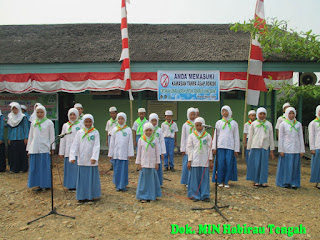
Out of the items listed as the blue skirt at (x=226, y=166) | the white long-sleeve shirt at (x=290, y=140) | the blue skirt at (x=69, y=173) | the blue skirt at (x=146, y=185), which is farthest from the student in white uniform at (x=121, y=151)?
the white long-sleeve shirt at (x=290, y=140)

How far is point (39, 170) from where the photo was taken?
227 inches

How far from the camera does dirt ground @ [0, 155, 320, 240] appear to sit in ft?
12.9

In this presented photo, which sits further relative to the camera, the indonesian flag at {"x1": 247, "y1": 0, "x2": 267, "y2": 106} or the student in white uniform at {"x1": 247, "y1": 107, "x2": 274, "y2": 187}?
the indonesian flag at {"x1": 247, "y1": 0, "x2": 267, "y2": 106}

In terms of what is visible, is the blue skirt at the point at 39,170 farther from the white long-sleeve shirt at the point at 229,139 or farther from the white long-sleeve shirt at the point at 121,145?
the white long-sleeve shirt at the point at 229,139

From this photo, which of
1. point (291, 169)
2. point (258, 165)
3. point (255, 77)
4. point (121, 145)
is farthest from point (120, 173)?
point (255, 77)

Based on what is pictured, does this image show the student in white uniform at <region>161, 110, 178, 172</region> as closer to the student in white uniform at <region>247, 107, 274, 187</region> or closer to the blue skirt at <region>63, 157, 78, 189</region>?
the student in white uniform at <region>247, 107, 274, 187</region>

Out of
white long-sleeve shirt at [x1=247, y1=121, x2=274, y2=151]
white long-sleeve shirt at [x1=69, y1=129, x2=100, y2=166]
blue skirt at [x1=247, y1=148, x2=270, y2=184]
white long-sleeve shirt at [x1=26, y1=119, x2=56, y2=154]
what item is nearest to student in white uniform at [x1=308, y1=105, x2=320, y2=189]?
white long-sleeve shirt at [x1=247, y1=121, x2=274, y2=151]

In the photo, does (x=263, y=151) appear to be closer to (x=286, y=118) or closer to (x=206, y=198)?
(x=286, y=118)

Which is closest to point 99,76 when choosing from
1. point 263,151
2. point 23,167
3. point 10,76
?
point 10,76

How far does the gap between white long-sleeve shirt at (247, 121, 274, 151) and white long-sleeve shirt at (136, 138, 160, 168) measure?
2.32m

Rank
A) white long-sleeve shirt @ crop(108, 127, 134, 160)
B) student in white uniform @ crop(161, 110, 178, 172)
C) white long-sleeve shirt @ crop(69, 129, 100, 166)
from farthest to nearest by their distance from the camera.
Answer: student in white uniform @ crop(161, 110, 178, 172), white long-sleeve shirt @ crop(108, 127, 134, 160), white long-sleeve shirt @ crop(69, 129, 100, 166)

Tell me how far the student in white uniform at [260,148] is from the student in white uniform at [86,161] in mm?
3399

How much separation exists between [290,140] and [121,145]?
3.66m

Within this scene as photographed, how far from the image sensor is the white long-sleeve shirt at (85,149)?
499cm
